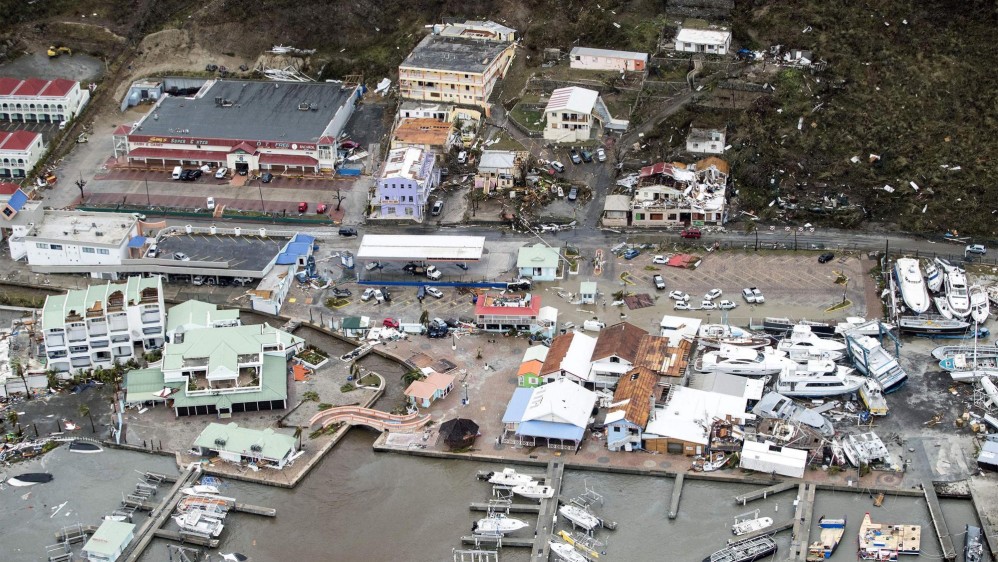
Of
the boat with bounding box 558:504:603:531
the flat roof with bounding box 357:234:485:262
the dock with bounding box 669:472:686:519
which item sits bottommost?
the boat with bounding box 558:504:603:531

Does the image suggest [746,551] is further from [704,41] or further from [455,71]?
[455,71]

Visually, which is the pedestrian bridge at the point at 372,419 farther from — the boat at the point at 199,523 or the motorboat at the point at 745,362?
the motorboat at the point at 745,362

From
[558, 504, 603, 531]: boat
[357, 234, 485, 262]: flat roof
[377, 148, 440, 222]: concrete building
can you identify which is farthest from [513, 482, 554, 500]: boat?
[377, 148, 440, 222]: concrete building

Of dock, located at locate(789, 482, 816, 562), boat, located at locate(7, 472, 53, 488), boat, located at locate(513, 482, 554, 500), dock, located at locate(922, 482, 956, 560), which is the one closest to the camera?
dock, located at locate(922, 482, 956, 560)

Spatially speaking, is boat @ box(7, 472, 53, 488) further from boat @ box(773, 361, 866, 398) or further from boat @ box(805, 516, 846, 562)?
boat @ box(773, 361, 866, 398)

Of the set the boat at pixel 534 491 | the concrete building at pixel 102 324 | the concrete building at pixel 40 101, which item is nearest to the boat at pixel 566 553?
the boat at pixel 534 491

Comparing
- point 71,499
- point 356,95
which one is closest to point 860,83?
point 356,95
